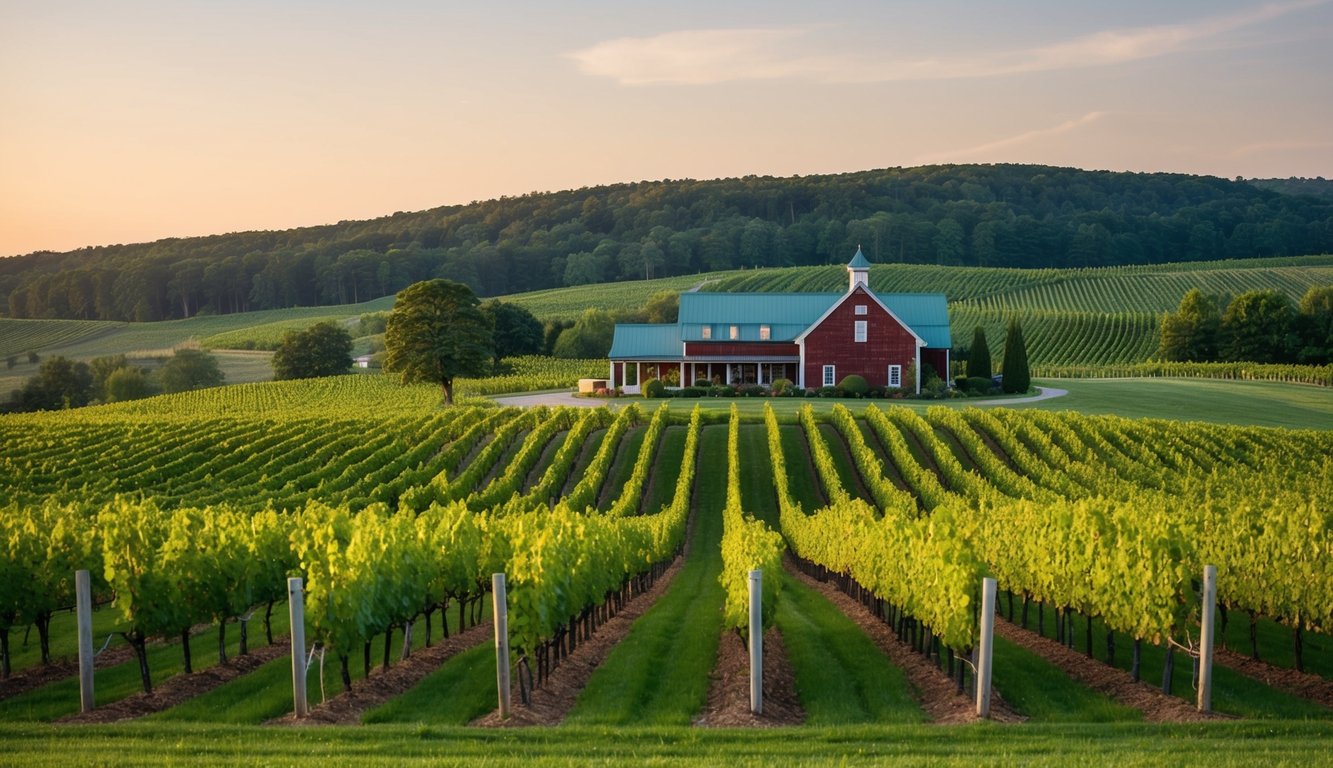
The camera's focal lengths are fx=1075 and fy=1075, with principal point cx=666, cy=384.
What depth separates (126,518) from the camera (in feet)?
51.0

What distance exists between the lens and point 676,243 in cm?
15075

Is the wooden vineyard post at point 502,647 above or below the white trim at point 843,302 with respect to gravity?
below

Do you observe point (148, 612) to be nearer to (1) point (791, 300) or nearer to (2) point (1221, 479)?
(2) point (1221, 479)

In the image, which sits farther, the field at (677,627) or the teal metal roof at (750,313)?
the teal metal roof at (750,313)

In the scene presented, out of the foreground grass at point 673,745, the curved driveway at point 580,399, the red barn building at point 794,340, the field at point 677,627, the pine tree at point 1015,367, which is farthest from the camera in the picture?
the red barn building at point 794,340

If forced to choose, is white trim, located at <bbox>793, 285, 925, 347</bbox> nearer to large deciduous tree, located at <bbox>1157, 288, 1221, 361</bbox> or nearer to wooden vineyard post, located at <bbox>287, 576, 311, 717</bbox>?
large deciduous tree, located at <bbox>1157, 288, 1221, 361</bbox>

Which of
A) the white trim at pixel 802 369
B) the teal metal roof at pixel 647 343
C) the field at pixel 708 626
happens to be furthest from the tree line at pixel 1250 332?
the field at pixel 708 626

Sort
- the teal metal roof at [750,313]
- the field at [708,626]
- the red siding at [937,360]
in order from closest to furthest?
the field at [708,626] < the red siding at [937,360] < the teal metal roof at [750,313]

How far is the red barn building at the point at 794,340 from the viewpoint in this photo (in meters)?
57.7

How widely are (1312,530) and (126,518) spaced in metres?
17.0

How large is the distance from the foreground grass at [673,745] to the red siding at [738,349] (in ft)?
168

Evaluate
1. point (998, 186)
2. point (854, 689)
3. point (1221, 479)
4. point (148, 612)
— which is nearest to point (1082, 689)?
point (854, 689)

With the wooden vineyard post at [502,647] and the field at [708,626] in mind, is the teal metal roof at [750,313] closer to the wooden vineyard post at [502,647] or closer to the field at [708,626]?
the field at [708,626]

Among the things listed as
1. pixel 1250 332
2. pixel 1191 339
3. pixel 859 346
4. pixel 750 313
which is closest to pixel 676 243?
pixel 1191 339
